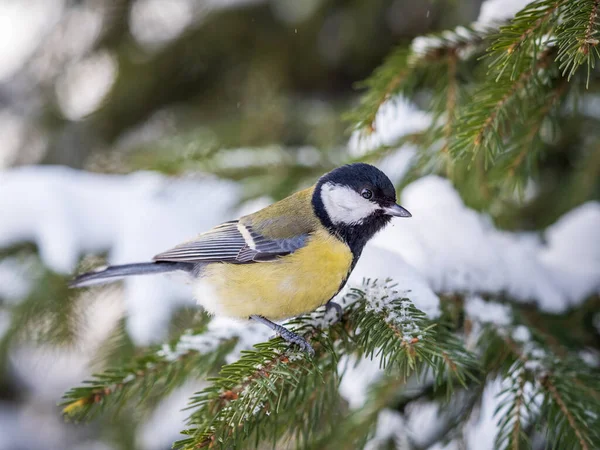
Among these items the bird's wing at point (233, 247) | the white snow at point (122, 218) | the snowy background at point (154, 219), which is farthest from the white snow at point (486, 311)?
the white snow at point (122, 218)

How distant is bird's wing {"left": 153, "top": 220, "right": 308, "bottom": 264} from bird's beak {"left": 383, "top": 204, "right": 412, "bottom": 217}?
25cm

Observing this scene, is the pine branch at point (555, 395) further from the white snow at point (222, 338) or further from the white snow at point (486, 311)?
the white snow at point (222, 338)

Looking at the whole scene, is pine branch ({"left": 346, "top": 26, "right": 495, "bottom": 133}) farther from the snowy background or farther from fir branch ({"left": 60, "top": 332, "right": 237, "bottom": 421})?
fir branch ({"left": 60, "top": 332, "right": 237, "bottom": 421})

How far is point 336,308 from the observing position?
4.88 ft

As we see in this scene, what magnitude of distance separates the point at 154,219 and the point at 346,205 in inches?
36.2

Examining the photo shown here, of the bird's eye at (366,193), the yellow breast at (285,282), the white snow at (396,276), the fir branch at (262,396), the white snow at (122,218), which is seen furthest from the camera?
the white snow at (122,218)

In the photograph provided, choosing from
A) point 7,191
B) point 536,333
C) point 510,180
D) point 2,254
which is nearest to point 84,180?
point 7,191

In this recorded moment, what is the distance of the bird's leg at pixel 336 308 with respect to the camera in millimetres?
1461

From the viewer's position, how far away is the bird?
148cm

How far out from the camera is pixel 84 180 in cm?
232

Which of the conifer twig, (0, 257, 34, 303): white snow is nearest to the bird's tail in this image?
(0, 257, 34, 303): white snow

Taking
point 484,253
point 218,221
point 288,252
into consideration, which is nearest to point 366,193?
point 288,252

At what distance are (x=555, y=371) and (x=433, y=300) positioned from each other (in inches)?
12.5

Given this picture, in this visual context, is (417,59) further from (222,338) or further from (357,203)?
(222,338)
